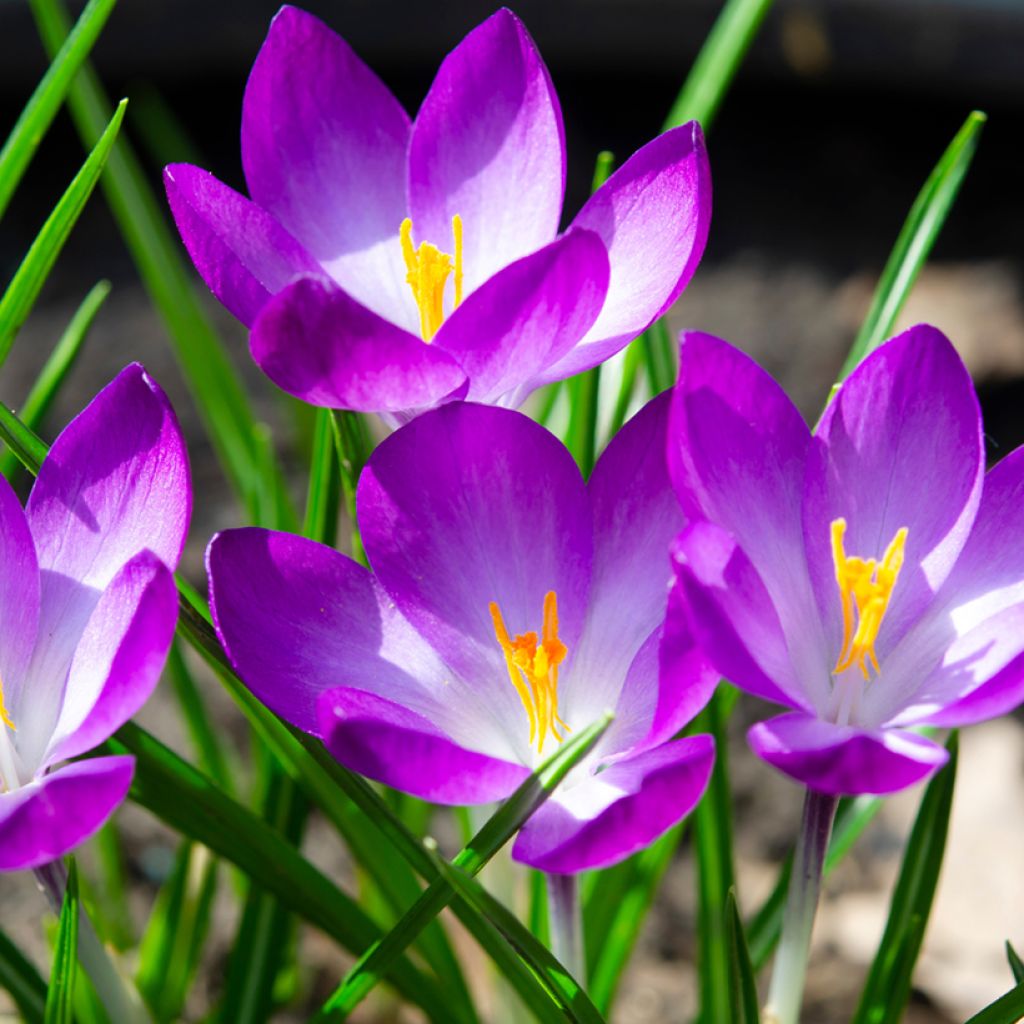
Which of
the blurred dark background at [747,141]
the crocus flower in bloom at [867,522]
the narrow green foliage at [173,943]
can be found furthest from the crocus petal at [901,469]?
the blurred dark background at [747,141]

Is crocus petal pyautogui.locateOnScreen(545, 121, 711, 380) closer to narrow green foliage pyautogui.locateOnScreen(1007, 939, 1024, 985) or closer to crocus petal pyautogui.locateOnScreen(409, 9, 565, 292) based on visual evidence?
crocus petal pyautogui.locateOnScreen(409, 9, 565, 292)

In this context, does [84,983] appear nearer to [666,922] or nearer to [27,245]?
[666,922]

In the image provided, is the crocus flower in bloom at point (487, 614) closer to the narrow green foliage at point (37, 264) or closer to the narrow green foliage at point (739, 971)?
the narrow green foliage at point (739, 971)

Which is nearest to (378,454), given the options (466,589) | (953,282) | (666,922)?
(466,589)

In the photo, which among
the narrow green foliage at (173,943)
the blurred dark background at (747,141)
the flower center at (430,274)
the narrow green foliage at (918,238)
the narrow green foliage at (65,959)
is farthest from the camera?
the blurred dark background at (747,141)

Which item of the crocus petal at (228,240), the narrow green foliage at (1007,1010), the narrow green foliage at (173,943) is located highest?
the crocus petal at (228,240)

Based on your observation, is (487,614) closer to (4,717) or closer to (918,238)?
(4,717)
